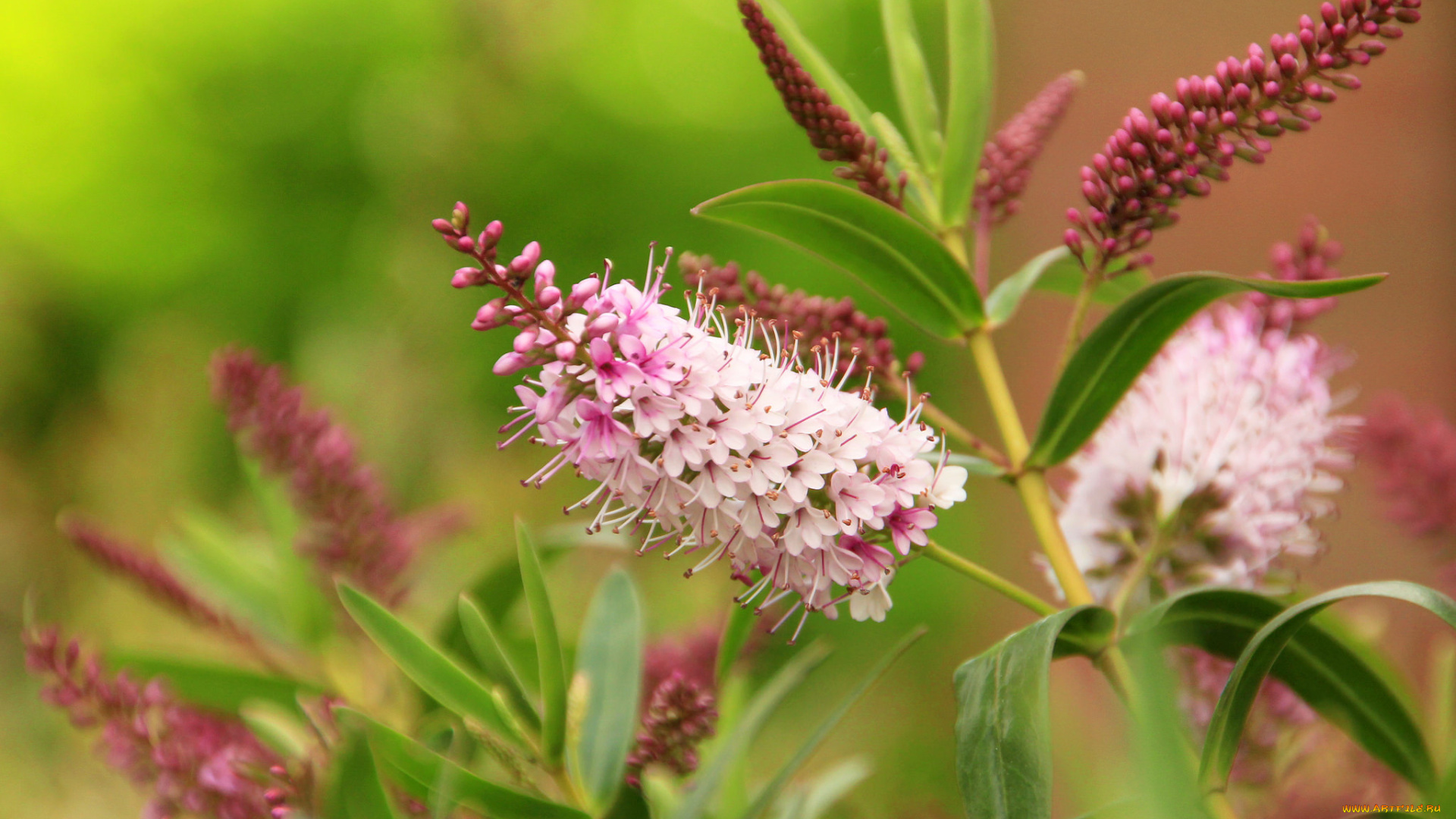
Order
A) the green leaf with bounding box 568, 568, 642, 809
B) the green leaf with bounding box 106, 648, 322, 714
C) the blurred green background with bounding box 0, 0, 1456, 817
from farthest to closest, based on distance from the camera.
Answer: the blurred green background with bounding box 0, 0, 1456, 817
the green leaf with bounding box 106, 648, 322, 714
the green leaf with bounding box 568, 568, 642, 809

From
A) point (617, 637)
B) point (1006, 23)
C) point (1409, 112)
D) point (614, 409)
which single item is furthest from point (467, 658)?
point (1006, 23)

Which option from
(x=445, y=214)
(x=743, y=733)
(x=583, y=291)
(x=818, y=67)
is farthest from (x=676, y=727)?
(x=445, y=214)

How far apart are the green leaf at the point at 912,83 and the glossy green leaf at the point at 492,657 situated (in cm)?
23

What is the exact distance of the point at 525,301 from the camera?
0.89ft

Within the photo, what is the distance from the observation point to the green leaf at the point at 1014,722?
274 millimetres

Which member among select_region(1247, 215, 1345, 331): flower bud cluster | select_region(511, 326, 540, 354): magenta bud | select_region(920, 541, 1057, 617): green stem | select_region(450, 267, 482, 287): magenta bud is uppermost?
select_region(1247, 215, 1345, 331): flower bud cluster

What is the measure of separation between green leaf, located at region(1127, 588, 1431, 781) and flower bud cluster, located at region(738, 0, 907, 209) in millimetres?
180

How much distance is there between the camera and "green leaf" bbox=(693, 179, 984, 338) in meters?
0.32

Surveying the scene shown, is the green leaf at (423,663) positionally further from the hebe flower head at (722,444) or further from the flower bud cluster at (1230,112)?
the flower bud cluster at (1230,112)

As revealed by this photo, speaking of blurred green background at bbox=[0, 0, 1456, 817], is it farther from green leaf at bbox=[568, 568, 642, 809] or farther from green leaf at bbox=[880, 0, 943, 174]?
green leaf at bbox=[880, 0, 943, 174]

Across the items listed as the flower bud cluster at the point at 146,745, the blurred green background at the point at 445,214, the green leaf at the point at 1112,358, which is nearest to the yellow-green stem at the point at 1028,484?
the green leaf at the point at 1112,358

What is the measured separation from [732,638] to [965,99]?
0.24 m

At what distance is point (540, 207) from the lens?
107 inches

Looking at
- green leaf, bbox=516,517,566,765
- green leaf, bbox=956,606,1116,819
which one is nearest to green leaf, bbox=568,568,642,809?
green leaf, bbox=516,517,566,765
